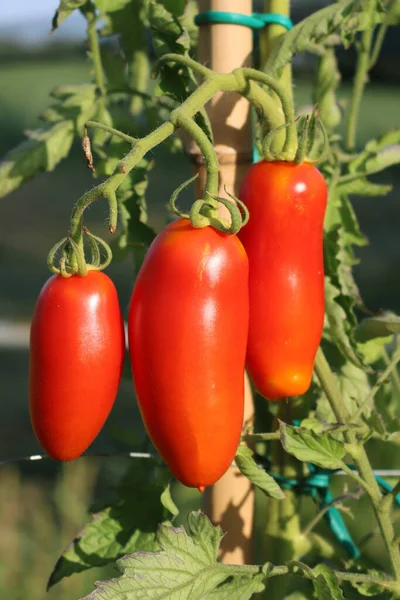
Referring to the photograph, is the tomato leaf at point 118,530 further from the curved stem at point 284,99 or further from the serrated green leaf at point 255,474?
the curved stem at point 284,99

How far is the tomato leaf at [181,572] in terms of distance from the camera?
27.4 inches

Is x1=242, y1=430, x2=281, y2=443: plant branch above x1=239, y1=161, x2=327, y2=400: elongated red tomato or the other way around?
the other way around

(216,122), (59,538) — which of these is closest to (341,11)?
(216,122)

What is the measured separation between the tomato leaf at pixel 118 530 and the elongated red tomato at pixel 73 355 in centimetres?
22

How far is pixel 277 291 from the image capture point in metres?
0.69

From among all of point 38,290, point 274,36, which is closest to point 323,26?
point 274,36

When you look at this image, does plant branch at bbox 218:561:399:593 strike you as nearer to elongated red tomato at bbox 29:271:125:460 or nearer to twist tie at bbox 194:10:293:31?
elongated red tomato at bbox 29:271:125:460

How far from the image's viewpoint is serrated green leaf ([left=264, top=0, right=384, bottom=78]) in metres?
0.80

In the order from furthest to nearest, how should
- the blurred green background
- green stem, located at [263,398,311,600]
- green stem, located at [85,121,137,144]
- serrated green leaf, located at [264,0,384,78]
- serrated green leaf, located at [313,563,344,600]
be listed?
the blurred green background → green stem, located at [263,398,311,600] → serrated green leaf, located at [264,0,384,78] → serrated green leaf, located at [313,563,344,600] → green stem, located at [85,121,137,144]

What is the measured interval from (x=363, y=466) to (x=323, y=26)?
1.30 feet

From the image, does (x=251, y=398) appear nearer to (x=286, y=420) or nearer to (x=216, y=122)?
(x=286, y=420)

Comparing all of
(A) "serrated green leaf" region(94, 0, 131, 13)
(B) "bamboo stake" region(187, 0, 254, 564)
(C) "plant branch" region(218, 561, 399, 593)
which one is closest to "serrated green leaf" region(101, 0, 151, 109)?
(A) "serrated green leaf" region(94, 0, 131, 13)

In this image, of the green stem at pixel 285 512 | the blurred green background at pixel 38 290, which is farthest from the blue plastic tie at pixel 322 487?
the blurred green background at pixel 38 290

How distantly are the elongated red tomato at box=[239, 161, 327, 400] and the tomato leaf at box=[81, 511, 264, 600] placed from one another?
139mm
